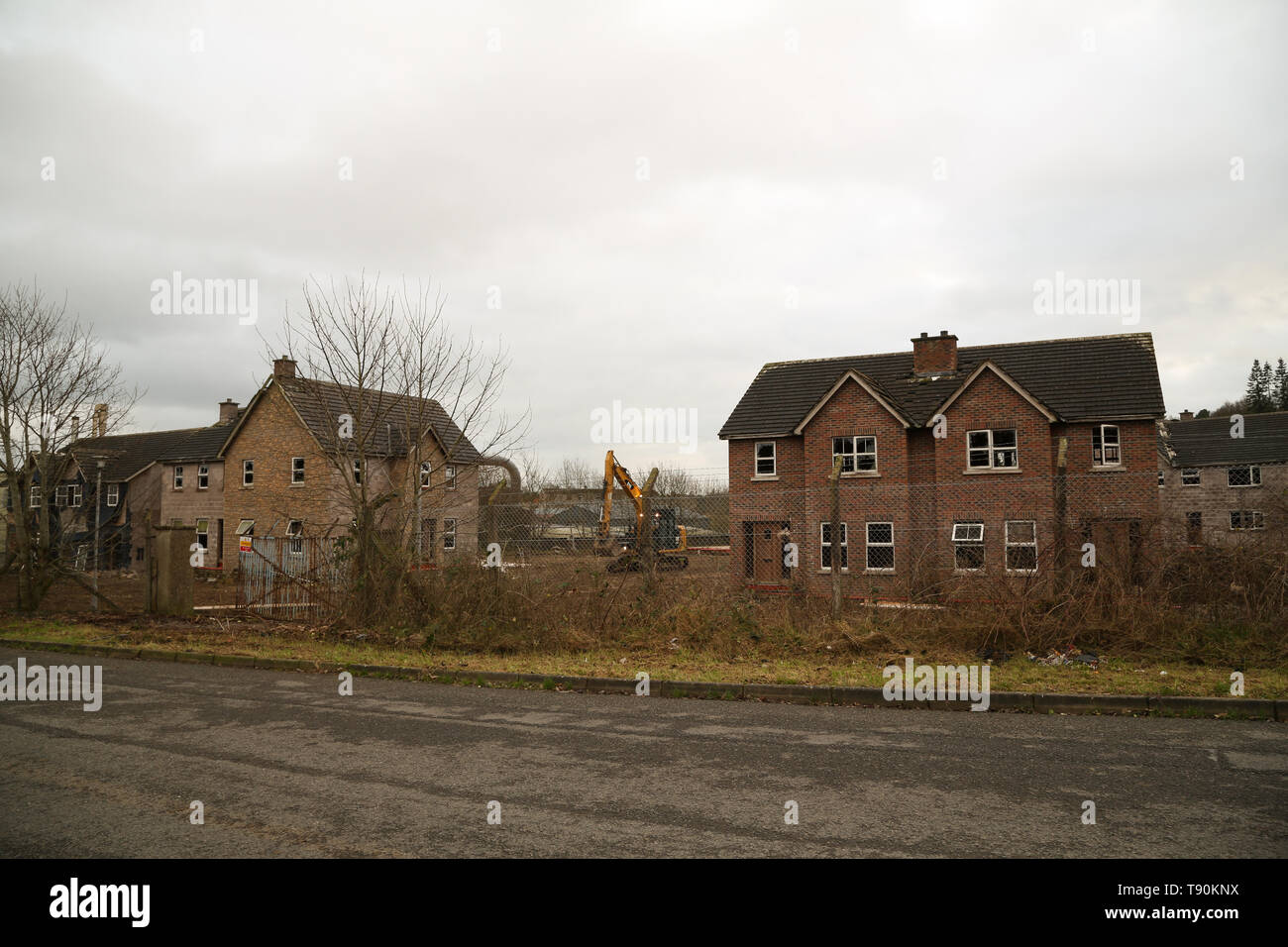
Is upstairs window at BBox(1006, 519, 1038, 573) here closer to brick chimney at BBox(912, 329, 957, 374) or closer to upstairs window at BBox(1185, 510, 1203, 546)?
upstairs window at BBox(1185, 510, 1203, 546)

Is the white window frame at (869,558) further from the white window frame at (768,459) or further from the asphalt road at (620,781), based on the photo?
the white window frame at (768,459)

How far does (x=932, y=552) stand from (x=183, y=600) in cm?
1407

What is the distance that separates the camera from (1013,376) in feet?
95.8

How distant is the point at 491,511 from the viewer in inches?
525

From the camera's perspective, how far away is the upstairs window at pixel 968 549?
11352mm

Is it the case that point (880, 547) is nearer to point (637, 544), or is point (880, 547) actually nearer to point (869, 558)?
point (869, 558)

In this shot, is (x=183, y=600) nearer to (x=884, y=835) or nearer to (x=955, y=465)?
(x=884, y=835)

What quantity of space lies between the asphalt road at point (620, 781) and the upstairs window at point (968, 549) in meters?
3.45

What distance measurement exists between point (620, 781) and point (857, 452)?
24.3 m

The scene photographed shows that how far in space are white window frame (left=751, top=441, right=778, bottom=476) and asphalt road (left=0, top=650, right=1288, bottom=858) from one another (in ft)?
73.0

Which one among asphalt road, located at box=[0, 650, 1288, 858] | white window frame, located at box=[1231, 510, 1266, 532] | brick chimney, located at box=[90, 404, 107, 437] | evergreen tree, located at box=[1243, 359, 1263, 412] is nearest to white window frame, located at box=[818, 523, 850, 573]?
white window frame, located at box=[1231, 510, 1266, 532]

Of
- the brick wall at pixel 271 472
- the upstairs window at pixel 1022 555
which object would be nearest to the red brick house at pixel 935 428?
the upstairs window at pixel 1022 555

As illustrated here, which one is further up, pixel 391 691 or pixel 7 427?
pixel 7 427

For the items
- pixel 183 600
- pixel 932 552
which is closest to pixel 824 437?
pixel 932 552
